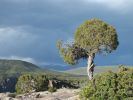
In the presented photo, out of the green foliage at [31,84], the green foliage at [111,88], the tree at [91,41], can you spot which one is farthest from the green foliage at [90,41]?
the green foliage at [31,84]

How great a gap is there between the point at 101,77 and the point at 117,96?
5.36 metres

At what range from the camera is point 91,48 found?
12088cm

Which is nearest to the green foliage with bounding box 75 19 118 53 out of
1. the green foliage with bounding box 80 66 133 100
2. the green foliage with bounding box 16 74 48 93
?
the green foliage with bounding box 80 66 133 100

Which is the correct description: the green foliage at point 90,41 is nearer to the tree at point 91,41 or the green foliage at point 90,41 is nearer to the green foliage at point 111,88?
the tree at point 91,41

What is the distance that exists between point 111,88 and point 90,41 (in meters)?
47.9

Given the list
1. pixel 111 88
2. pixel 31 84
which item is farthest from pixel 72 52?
pixel 31 84

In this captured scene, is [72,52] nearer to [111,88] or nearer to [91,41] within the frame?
[91,41]

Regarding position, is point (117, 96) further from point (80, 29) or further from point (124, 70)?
point (80, 29)

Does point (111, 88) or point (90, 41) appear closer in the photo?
point (111, 88)

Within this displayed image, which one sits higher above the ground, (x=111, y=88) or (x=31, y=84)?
(x=31, y=84)

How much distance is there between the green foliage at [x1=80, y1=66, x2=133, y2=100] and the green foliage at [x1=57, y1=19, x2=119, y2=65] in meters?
43.0

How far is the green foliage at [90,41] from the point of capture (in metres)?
120

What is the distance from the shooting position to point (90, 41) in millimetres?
120125

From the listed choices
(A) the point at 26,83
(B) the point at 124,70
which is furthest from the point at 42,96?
(A) the point at 26,83
